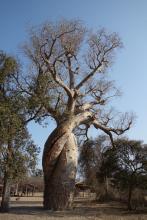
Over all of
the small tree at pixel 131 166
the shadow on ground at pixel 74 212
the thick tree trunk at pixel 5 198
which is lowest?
the shadow on ground at pixel 74 212

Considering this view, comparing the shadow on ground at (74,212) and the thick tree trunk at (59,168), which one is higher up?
the thick tree trunk at (59,168)

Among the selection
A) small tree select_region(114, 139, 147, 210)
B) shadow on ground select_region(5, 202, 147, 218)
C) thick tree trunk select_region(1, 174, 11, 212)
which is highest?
small tree select_region(114, 139, 147, 210)

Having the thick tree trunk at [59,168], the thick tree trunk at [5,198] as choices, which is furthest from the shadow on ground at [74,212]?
the thick tree trunk at [59,168]

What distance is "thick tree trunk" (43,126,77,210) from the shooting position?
14.8 metres

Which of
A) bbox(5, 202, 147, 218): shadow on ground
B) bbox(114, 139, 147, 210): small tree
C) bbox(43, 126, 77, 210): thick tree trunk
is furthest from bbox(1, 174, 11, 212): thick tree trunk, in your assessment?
bbox(114, 139, 147, 210): small tree

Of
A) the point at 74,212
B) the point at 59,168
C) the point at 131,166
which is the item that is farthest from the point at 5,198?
the point at 131,166

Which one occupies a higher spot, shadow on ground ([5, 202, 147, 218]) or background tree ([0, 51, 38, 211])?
background tree ([0, 51, 38, 211])

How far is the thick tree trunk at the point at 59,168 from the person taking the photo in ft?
48.6

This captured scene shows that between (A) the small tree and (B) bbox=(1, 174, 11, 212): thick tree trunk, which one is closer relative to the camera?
(B) bbox=(1, 174, 11, 212): thick tree trunk

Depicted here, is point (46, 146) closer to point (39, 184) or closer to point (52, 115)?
point (52, 115)

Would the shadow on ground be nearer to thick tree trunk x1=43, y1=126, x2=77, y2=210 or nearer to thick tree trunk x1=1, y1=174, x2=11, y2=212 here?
thick tree trunk x1=1, y1=174, x2=11, y2=212

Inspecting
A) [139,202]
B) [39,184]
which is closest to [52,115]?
[139,202]

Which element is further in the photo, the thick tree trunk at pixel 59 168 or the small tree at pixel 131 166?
the small tree at pixel 131 166

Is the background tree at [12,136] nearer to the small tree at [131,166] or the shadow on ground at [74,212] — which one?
the shadow on ground at [74,212]
